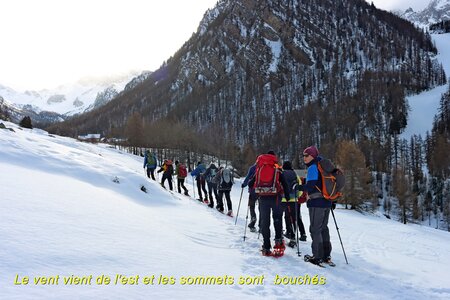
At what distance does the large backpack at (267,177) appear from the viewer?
26.6 ft

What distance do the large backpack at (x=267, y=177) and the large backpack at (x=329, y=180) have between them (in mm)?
1103

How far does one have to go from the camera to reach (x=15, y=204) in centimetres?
662

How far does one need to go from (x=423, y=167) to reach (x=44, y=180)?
114 meters

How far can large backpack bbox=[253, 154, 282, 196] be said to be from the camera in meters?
8.09

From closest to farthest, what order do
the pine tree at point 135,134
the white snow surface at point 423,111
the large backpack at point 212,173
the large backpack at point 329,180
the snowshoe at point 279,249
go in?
the large backpack at point 329,180 < the snowshoe at point 279,249 < the large backpack at point 212,173 < the pine tree at point 135,134 < the white snow surface at point 423,111

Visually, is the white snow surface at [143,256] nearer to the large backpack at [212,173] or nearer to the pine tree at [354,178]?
the large backpack at [212,173]

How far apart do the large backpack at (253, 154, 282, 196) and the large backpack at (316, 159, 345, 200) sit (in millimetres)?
1103

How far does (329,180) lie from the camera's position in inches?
298

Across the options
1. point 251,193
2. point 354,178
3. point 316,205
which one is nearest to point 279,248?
point 316,205

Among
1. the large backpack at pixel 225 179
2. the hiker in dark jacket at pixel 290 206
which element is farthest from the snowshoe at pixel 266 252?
the large backpack at pixel 225 179

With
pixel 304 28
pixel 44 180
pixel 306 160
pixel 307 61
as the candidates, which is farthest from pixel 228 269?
pixel 304 28

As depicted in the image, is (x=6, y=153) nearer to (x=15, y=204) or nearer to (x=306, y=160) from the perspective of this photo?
(x=15, y=204)

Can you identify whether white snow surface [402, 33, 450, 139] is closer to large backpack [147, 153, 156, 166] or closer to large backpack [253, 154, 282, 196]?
large backpack [147, 153, 156, 166]

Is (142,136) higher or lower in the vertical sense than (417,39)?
lower
